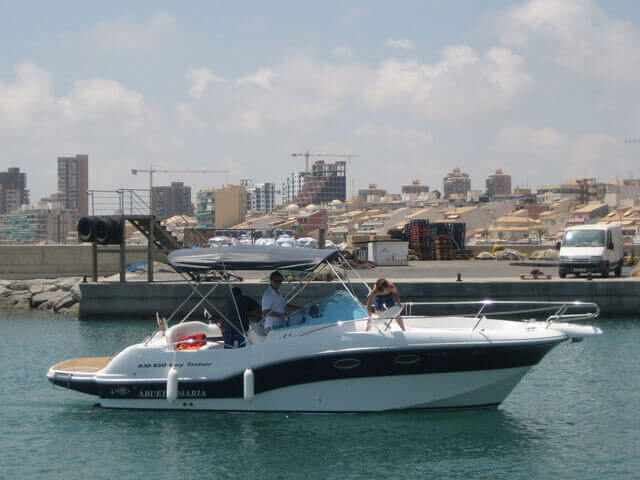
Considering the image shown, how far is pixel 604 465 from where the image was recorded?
1157 centimetres

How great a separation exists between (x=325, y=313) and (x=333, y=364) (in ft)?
2.88

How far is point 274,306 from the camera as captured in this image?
13.7 metres

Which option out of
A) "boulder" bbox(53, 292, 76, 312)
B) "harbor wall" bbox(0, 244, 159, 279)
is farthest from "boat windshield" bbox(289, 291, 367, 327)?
"harbor wall" bbox(0, 244, 159, 279)

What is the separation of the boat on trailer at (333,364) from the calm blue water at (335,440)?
0.30 meters

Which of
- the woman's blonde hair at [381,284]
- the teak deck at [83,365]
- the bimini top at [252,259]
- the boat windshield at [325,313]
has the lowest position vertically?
the teak deck at [83,365]

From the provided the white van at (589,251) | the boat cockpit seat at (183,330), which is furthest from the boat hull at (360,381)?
the white van at (589,251)

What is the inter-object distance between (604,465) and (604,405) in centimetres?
325

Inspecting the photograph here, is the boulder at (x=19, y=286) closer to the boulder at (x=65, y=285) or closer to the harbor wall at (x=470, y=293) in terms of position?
the boulder at (x=65, y=285)

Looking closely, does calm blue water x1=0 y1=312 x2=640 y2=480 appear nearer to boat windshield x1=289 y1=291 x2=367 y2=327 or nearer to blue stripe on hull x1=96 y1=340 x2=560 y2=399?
blue stripe on hull x1=96 y1=340 x2=560 y2=399

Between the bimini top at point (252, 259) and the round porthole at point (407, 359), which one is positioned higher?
the bimini top at point (252, 259)

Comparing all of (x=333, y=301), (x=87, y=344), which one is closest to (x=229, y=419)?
(x=333, y=301)

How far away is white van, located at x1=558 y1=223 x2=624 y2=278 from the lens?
2972 cm

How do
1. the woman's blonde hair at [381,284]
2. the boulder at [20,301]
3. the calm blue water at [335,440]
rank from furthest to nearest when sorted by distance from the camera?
the boulder at [20,301] → the woman's blonde hair at [381,284] → the calm blue water at [335,440]

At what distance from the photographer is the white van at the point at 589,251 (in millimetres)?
29719
